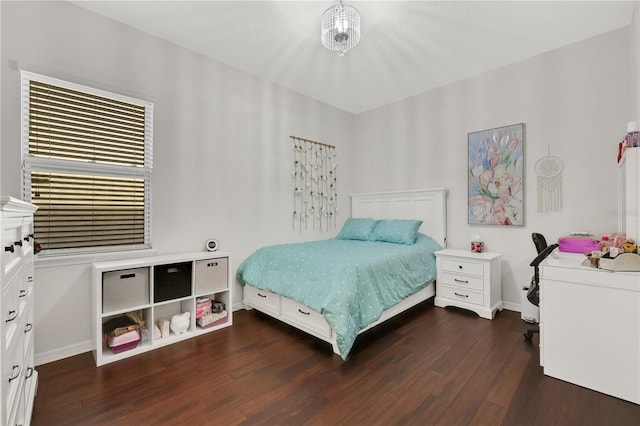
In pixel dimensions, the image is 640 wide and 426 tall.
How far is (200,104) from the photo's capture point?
2.91 metres

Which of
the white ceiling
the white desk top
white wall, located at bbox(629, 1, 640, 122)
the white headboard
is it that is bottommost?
the white desk top

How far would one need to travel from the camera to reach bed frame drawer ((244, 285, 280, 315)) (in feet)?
8.96

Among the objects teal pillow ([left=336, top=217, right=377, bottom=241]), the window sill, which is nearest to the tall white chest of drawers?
the window sill

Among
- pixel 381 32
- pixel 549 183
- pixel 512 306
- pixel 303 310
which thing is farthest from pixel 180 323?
pixel 549 183

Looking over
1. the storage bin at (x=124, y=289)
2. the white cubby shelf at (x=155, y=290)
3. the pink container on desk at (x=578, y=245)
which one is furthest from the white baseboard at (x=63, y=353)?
the pink container on desk at (x=578, y=245)

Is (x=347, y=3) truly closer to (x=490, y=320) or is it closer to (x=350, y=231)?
(x=350, y=231)


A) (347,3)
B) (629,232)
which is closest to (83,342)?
(347,3)

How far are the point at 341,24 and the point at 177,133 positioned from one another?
178cm

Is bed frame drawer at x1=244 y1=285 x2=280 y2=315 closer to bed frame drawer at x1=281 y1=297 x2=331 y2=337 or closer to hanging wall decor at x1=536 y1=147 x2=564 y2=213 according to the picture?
bed frame drawer at x1=281 y1=297 x2=331 y2=337

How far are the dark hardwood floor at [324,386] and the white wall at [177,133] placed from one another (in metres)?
0.61

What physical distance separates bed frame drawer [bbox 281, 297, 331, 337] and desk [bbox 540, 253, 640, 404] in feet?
4.93

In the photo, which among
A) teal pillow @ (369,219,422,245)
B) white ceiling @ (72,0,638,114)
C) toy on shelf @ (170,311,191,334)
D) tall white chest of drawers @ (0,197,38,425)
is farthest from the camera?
teal pillow @ (369,219,422,245)

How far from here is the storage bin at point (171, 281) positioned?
2.33m

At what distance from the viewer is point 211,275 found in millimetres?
2631
